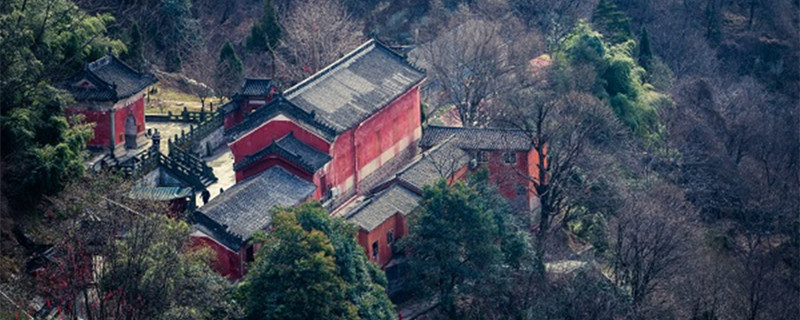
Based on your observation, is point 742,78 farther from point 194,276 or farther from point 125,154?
point 194,276

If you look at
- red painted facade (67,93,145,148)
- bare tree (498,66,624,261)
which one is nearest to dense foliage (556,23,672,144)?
bare tree (498,66,624,261)

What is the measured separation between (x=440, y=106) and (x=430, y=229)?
48.3 feet

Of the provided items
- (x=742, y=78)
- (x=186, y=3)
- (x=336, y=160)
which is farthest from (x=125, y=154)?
(x=742, y=78)

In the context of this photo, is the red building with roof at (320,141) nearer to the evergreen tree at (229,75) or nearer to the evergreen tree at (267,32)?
the evergreen tree at (229,75)

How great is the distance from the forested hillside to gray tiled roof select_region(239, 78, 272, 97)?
4.00 m

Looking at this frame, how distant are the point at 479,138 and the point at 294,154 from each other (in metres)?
7.31

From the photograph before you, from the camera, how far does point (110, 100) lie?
Answer: 3825 centimetres

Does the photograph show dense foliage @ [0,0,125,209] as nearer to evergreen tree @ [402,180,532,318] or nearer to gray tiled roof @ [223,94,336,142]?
gray tiled roof @ [223,94,336,142]

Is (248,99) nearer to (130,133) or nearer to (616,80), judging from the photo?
(130,133)

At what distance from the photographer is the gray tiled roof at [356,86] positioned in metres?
38.6

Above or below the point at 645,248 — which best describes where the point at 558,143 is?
above

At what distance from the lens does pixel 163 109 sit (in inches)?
1818

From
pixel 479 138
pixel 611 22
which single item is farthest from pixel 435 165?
pixel 611 22

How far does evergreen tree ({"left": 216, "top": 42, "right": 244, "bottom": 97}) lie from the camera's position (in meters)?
47.8
